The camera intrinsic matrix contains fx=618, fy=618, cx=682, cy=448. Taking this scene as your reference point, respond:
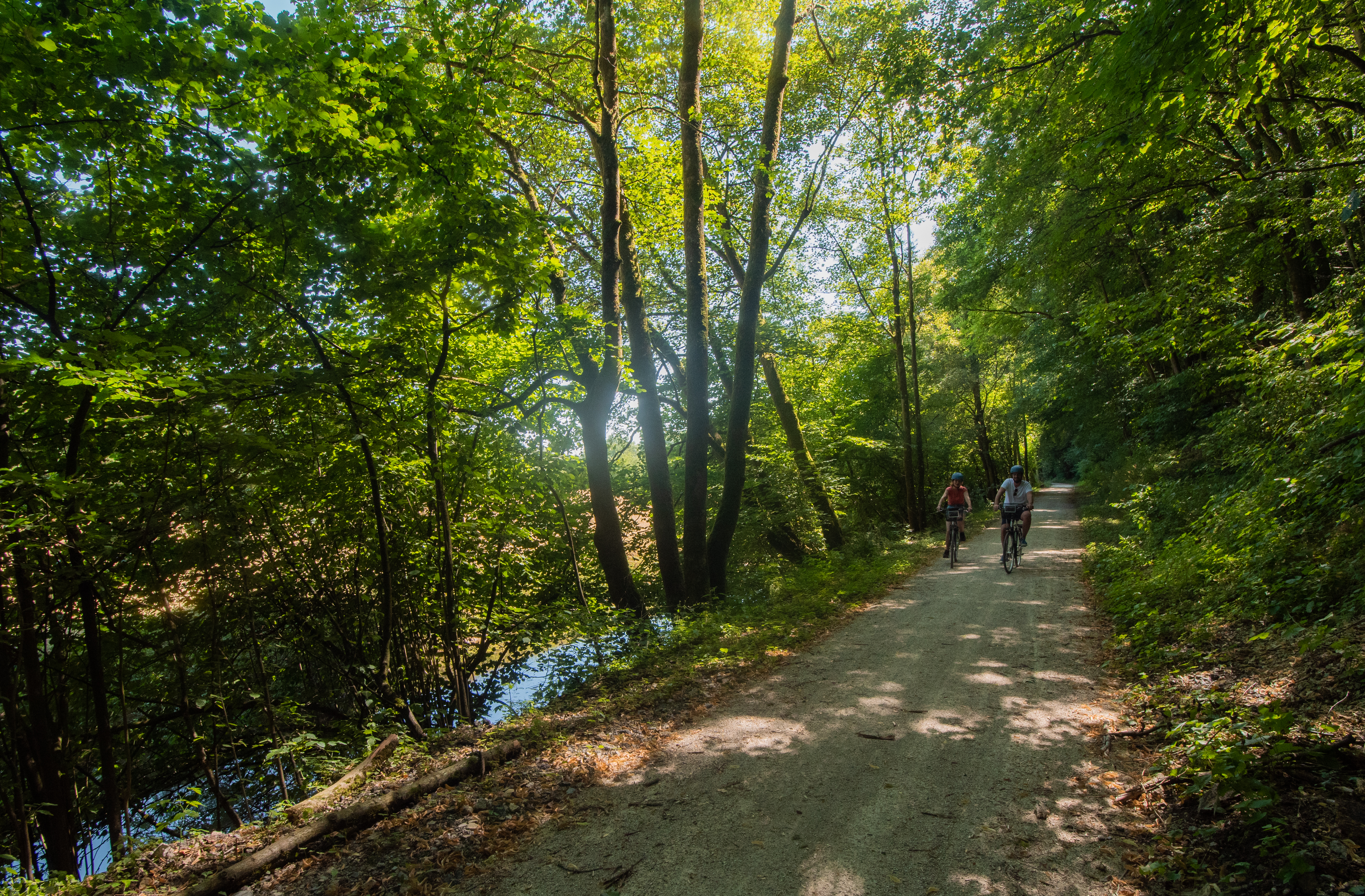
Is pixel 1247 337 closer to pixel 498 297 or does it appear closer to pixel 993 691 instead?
pixel 993 691

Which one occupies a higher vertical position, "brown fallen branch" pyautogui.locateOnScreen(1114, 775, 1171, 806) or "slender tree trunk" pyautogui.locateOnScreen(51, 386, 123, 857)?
"slender tree trunk" pyautogui.locateOnScreen(51, 386, 123, 857)

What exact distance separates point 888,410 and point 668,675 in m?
20.9

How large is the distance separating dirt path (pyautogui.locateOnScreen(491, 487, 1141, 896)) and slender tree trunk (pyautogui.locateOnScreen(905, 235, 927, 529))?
14.5 metres

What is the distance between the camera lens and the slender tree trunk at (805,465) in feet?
51.4

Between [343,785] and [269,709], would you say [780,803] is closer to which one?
[343,785]

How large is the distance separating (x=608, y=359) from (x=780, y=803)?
710 centimetres

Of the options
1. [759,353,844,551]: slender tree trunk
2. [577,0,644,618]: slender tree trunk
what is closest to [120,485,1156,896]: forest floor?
[577,0,644,618]: slender tree trunk

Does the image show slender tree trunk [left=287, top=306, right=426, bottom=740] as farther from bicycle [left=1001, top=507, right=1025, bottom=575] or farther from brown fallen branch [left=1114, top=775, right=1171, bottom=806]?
bicycle [left=1001, top=507, right=1025, bottom=575]

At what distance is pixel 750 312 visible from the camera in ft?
33.0

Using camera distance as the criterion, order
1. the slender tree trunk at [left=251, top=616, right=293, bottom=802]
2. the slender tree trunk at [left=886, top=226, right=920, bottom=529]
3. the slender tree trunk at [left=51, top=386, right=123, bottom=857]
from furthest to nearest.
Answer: the slender tree trunk at [left=886, top=226, right=920, bottom=529]
the slender tree trunk at [left=251, top=616, right=293, bottom=802]
the slender tree trunk at [left=51, top=386, right=123, bottom=857]

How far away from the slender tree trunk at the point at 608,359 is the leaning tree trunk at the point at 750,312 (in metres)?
1.62

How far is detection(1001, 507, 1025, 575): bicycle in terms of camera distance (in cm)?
1148

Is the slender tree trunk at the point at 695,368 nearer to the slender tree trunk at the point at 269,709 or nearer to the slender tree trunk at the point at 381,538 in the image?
the slender tree trunk at the point at 381,538

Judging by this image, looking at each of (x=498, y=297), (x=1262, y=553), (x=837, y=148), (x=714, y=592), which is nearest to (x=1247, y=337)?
(x=1262, y=553)
